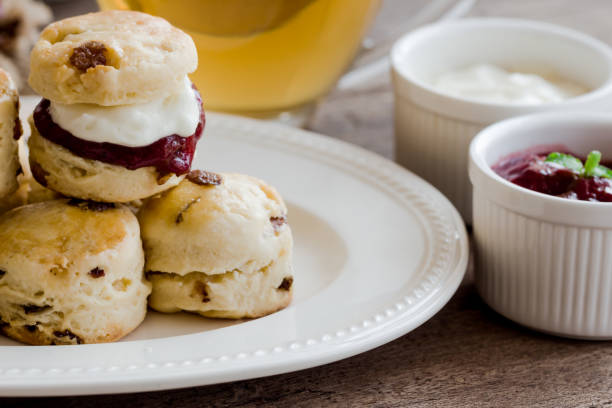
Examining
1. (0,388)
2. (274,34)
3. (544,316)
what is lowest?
(544,316)

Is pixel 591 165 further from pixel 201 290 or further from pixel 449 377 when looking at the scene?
pixel 201 290

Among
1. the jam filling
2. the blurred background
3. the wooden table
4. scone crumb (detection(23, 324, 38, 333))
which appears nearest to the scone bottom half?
the jam filling

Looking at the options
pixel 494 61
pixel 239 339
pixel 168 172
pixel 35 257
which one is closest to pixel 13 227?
pixel 35 257

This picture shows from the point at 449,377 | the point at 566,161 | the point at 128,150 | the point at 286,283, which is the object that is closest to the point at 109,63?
the point at 128,150

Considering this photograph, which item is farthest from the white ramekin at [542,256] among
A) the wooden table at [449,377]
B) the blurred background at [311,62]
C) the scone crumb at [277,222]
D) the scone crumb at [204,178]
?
the blurred background at [311,62]

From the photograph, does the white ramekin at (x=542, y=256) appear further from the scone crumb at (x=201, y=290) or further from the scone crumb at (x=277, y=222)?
the scone crumb at (x=201, y=290)

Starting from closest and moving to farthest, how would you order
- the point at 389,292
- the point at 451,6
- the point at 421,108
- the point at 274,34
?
the point at 389,292 → the point at 421,108 → the point at 274,34 → the point at 451,6

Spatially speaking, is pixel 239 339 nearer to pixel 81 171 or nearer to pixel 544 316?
pixel 81 171
